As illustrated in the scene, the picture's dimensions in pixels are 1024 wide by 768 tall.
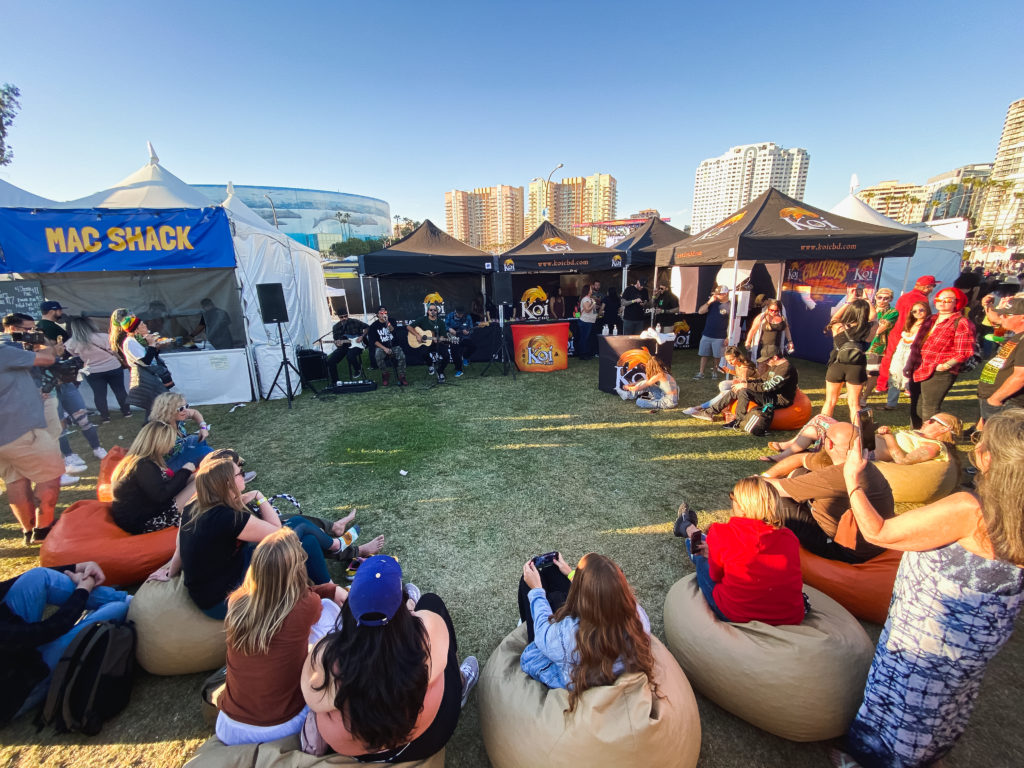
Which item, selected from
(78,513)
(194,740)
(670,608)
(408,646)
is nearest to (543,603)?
(408,646)

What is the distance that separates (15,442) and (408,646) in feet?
13.7

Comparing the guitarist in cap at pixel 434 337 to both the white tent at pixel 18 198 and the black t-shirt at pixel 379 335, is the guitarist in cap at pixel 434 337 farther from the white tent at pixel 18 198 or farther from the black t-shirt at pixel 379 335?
the white tent at pixel 18 198

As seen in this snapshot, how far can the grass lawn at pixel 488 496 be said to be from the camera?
2.10m

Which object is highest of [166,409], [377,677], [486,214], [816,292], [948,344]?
[486,214]

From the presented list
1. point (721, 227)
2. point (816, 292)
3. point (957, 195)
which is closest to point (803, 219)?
point (721, 227)

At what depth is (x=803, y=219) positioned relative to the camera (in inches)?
292

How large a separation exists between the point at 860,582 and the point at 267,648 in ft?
10.7

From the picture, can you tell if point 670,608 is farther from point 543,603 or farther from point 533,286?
point 533,286

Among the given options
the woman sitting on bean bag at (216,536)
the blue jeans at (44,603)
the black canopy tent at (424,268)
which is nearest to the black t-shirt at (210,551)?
the woman sitting on bean bag at (216,536)

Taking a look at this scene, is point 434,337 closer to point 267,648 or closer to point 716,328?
point 716,328

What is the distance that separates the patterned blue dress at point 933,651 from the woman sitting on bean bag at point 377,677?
5.77 feet

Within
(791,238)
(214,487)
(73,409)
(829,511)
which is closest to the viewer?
(214,487)

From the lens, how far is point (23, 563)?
11.1ft

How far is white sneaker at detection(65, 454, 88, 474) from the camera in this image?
503 cm
